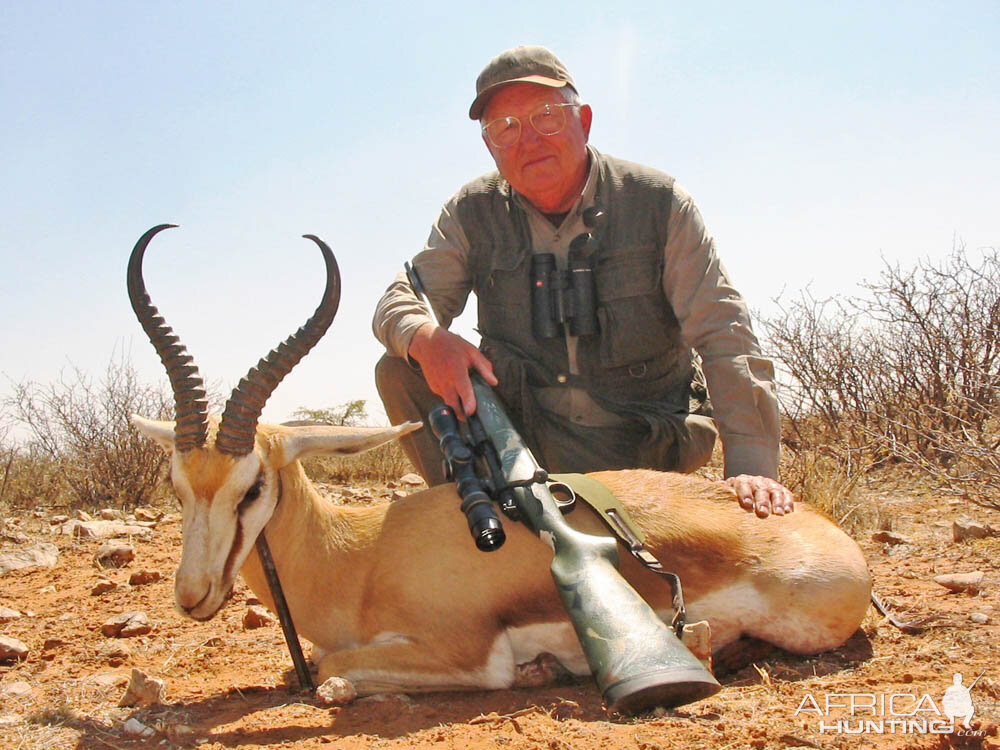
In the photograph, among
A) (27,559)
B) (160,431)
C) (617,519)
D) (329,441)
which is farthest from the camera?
(27,559)

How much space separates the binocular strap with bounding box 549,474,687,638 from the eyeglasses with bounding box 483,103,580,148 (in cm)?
225

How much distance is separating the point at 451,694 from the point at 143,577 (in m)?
3.08

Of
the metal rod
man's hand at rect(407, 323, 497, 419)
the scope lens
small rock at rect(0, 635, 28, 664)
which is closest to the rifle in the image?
the scope lens

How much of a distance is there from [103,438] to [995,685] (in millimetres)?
9374

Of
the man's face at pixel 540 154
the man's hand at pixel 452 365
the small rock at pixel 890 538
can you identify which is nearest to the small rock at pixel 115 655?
the man's hand at pixel 452 365

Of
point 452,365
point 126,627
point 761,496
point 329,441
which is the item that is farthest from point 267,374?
point 761,496

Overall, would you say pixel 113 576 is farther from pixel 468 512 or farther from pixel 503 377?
pixel 468 512

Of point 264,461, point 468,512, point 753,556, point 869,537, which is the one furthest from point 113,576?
point 869,537

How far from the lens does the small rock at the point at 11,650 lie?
432 cm

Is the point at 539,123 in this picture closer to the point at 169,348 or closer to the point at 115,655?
the point at 169,348

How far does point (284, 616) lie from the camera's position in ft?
12.7

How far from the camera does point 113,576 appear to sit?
6203 millimetres

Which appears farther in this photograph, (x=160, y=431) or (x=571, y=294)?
(x=571, y=294)

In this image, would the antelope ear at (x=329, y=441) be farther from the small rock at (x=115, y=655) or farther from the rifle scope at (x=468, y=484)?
the small rock at (x=115, y=655)
